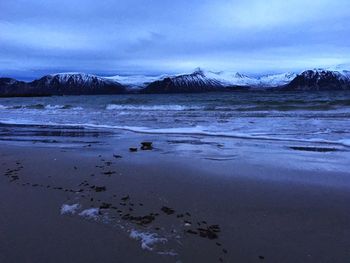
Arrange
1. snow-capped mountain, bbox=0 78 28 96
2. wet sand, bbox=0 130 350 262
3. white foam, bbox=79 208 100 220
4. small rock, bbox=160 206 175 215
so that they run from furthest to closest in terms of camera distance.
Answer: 1. snow-capped mountain, bbox=0 78 28 96
2. small rock, bbox=160 206 175 215
3. white foam, bbox=79 208 100 220
4. wet sand, bbox=0 130 350 262

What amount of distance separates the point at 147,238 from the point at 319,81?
16818 cm

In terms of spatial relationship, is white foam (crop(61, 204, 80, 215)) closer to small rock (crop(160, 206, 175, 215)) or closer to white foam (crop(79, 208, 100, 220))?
white foam (crop(79, 208, 100, 220))

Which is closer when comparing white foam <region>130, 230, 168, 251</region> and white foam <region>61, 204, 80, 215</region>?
white foam <region>130, 230, 168, 251</region>

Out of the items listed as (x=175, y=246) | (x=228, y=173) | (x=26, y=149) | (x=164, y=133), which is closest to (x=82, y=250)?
(x=175, y=246)

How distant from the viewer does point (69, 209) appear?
15.7 feet

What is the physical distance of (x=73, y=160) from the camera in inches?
311

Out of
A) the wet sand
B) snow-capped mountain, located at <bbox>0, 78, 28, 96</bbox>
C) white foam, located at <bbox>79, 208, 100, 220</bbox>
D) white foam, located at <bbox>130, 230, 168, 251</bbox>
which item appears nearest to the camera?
the wet sand

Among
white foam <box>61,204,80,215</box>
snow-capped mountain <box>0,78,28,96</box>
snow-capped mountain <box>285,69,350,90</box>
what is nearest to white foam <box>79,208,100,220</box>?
white foam <box>61,204,80,215</box>

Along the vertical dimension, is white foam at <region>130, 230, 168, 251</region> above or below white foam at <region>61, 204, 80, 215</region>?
above

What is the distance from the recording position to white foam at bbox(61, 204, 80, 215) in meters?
4.67

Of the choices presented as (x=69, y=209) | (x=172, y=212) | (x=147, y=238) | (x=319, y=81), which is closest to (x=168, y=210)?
(x=172, y=212)

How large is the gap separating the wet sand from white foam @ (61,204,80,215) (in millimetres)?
11

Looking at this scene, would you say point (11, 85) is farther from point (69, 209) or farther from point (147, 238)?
point (147, 238)

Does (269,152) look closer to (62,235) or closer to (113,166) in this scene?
(113,166)
